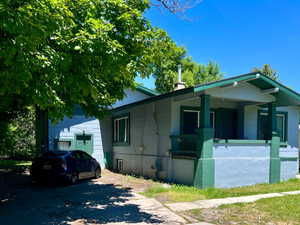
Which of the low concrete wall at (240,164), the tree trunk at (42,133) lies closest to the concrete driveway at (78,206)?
the low concrete wall at (240,164)

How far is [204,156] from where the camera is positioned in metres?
9.52

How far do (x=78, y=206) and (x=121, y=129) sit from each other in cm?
865

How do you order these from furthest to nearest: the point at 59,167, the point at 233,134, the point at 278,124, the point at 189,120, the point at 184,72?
the point at 184,72, the point at 278,124, the point at 233,134, the point at 189,120, the point at 59,167

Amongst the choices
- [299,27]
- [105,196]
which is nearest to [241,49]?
[299,27]

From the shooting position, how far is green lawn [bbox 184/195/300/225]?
6090 mm

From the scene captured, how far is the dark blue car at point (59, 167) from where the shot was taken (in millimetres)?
10094

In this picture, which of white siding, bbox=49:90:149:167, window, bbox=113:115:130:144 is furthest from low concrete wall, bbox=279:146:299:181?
white siding, bbox=49:90:149:167

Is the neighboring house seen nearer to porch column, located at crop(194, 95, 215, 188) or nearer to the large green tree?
porch column, located at crop(194, 95, 215, 188)

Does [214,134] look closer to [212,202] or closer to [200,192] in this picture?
[200,192]

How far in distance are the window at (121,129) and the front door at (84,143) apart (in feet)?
5.04

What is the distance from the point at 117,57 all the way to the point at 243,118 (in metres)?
8.88

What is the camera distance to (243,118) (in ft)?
41.3

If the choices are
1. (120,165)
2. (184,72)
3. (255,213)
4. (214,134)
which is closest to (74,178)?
(120,165)

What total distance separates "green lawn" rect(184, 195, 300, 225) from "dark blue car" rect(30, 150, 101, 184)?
5367 mm
